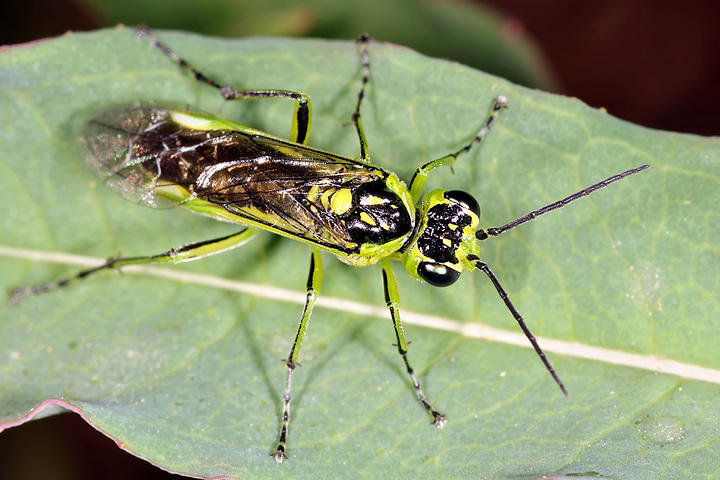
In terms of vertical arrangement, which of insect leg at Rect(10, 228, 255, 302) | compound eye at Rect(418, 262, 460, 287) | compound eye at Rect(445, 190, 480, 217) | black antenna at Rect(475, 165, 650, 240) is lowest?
insect leg at Rect(10, 228, 255, 302)

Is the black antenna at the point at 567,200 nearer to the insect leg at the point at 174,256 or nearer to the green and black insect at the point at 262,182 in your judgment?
the green and black insect at the point at 262,182

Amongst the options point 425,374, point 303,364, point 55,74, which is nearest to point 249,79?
point 55,74

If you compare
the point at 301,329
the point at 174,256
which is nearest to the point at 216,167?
the point at 174,256

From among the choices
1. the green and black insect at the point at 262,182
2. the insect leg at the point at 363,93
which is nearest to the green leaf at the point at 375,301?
the insect leg at the point at 363,93

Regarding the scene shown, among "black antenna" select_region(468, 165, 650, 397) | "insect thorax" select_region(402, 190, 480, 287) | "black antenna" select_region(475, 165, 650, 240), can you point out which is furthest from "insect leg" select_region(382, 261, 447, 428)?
"black antenna" select_region(475, 165, 650, 240)

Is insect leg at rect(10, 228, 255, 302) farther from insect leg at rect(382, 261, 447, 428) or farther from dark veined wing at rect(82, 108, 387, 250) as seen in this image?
insect leg at rect(382, 261, 447, 428)

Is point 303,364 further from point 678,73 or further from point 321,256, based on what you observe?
point 678,73
